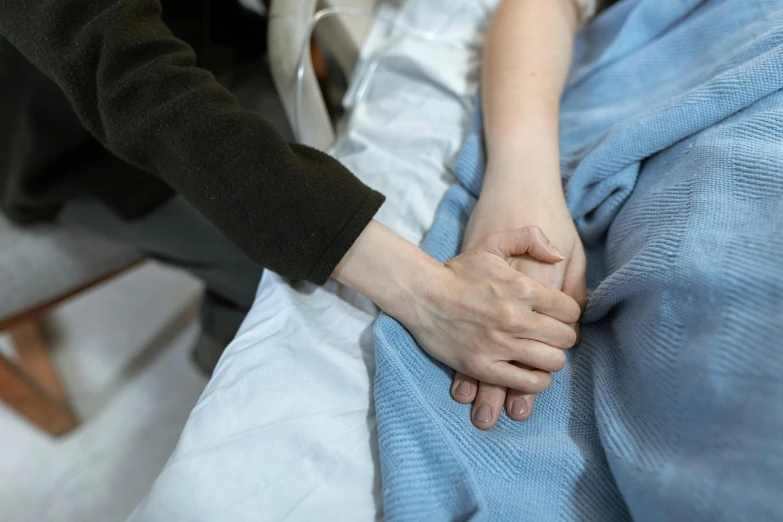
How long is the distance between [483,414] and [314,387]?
0.45 feet

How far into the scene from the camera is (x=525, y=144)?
53 centimetres

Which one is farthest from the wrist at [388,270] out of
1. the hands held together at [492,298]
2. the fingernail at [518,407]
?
the fingernail at [518,407]

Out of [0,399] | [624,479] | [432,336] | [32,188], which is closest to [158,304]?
[0,399]

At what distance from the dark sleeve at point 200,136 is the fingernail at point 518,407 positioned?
191 millimetres

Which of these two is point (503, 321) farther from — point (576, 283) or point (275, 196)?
point (275, 196)

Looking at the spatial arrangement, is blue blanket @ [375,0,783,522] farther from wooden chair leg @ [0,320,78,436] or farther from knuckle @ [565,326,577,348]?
wooden chair leg @ [0,320,78,436]

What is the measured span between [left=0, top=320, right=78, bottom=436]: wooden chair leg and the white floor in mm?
53

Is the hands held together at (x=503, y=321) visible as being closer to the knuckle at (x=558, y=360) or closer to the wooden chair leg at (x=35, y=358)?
the knuckle at (x=558, y=360)

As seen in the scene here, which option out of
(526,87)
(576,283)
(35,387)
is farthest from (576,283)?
(35,387)

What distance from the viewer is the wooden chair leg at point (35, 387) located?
0.85m

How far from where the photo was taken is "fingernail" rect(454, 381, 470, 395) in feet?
1.41

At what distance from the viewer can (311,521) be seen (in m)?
0.37

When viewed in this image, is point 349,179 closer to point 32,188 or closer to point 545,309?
point 545,309

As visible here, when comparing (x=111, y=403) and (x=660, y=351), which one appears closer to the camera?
(x=660, y=351)
